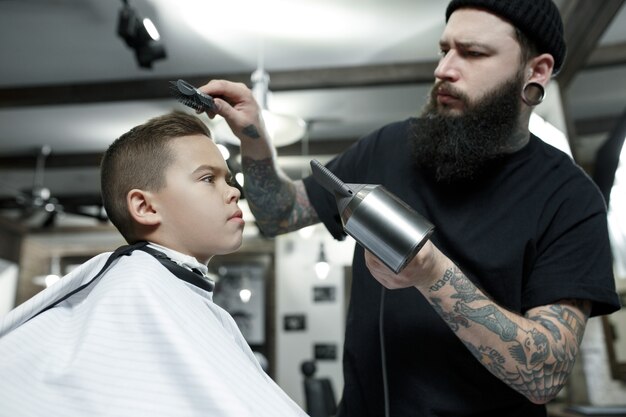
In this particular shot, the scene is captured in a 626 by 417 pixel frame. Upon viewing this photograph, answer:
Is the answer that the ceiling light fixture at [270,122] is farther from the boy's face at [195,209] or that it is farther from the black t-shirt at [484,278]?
the black t-shirt at [484,278]

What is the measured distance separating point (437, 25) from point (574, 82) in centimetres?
115

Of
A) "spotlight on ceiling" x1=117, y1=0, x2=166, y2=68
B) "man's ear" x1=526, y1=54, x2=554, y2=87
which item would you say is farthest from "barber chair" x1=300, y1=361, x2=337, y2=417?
"man's ear" x1=526, y1=54, x2=554, y2=87

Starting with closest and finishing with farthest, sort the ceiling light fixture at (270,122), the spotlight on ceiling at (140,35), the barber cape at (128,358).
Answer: the barber cape at (128,358), the ceiling light fixture at (270,122), the spotlight on ceiling at (140,35)

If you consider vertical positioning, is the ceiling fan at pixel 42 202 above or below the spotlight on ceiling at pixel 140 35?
below

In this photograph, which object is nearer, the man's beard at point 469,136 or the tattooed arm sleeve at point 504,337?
the tattooed arm sleeve at point 504,337

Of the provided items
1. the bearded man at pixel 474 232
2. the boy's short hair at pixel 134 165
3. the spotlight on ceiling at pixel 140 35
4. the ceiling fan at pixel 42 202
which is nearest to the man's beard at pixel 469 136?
the bearded man at pixel 474 232

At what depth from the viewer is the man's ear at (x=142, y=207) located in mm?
1205

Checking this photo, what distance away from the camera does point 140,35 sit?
3387mm

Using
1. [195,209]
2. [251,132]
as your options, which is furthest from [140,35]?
[195,209]

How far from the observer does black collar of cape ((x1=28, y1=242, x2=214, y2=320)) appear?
1.04 metres

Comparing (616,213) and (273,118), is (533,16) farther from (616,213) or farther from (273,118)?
(616,213)

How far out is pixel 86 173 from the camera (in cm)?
671

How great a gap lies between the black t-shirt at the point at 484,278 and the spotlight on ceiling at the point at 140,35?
261 cm

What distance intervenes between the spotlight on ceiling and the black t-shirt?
261 centimetres
